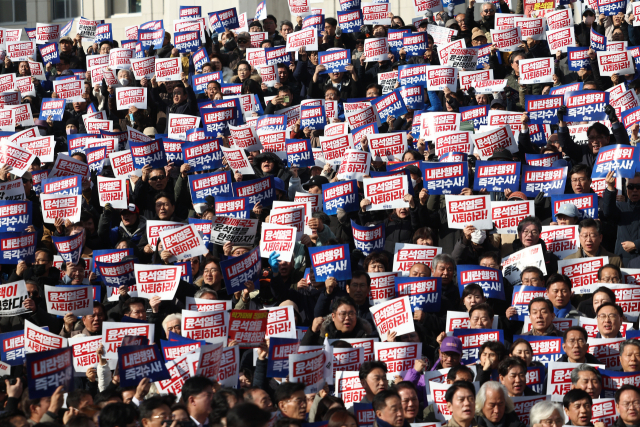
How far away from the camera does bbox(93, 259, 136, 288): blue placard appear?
9859 mm

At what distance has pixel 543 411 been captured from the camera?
23.0 feet

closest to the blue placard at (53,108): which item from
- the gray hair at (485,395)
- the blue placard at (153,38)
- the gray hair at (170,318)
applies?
the blue placard at (153,38)

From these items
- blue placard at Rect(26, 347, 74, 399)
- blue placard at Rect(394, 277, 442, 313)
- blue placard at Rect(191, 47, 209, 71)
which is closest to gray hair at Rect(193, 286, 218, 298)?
blue placard at Rect(394, 277, 442, 313)

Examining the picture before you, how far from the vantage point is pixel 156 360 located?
299 inches

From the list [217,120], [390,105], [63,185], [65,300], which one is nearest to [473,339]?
[65,300]

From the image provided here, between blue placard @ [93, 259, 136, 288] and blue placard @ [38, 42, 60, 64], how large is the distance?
8993 millimetres

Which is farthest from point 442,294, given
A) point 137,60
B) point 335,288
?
point 137,60

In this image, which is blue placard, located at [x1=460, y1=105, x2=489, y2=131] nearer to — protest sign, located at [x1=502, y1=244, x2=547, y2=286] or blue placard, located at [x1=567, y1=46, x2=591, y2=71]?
blue placard, located at [x1=567, y1=46, x2=591, y2=71]

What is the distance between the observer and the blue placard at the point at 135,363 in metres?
7.48

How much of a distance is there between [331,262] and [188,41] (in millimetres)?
8706

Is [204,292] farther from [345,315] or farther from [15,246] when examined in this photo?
[15,246]

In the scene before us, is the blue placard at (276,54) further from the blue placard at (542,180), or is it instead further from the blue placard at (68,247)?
the blue placard at (68,247)

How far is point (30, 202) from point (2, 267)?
776mm

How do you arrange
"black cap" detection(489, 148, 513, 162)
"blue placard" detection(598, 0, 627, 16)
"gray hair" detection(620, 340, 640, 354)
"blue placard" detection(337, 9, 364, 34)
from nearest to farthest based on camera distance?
"gray hair" detection(620, 340, 640, 354), "black cap" detection(489, 148, 513, 162), "blue placard" detection(598, 0, 627, 16), "blue placard" detection(337, 9, 364, 34)
